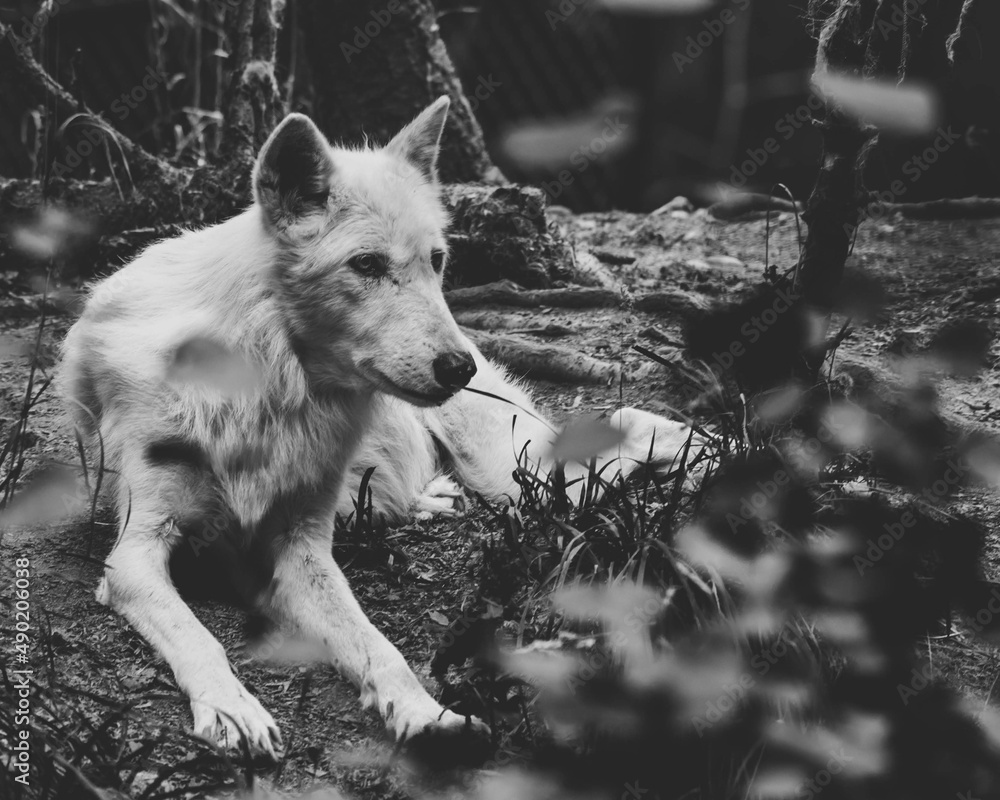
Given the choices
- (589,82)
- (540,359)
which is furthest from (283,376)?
(589,82)

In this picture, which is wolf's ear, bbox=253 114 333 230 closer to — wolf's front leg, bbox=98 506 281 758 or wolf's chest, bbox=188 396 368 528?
wolf's chest, bbox=188 396 368 528

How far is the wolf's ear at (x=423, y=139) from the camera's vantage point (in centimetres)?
347

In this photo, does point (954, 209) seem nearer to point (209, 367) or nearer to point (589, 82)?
point (589, 82)

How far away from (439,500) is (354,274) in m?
1.26

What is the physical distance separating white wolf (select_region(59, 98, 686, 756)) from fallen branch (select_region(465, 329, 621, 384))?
139cm

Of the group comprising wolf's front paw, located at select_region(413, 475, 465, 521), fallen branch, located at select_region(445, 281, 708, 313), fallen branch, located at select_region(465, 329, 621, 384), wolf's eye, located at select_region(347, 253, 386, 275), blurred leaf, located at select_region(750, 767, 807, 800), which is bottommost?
wolf's front paw, located at select_region(413, 475, 465, 521)

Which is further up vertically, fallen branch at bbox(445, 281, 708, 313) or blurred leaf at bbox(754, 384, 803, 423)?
blurred leaf at bbox(754, 384, 803, 423)

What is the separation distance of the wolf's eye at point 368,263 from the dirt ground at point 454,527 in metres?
0.88

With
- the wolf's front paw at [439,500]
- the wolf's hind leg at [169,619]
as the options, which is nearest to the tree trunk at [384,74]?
the wolf's front paw at [439,500]

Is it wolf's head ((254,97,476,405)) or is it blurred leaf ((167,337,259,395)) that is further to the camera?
wolf's head ((254,97,476,405))

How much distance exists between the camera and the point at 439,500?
4039mm

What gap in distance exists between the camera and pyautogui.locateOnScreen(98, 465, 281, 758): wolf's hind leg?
8.12 feet

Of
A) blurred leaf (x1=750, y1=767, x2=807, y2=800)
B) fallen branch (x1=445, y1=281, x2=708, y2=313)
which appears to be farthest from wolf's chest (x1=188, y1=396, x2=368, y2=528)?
fallen branch (x1=445, y1=281, x2=708, y2=313)

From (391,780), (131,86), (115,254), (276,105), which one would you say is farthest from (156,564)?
(131,86)
